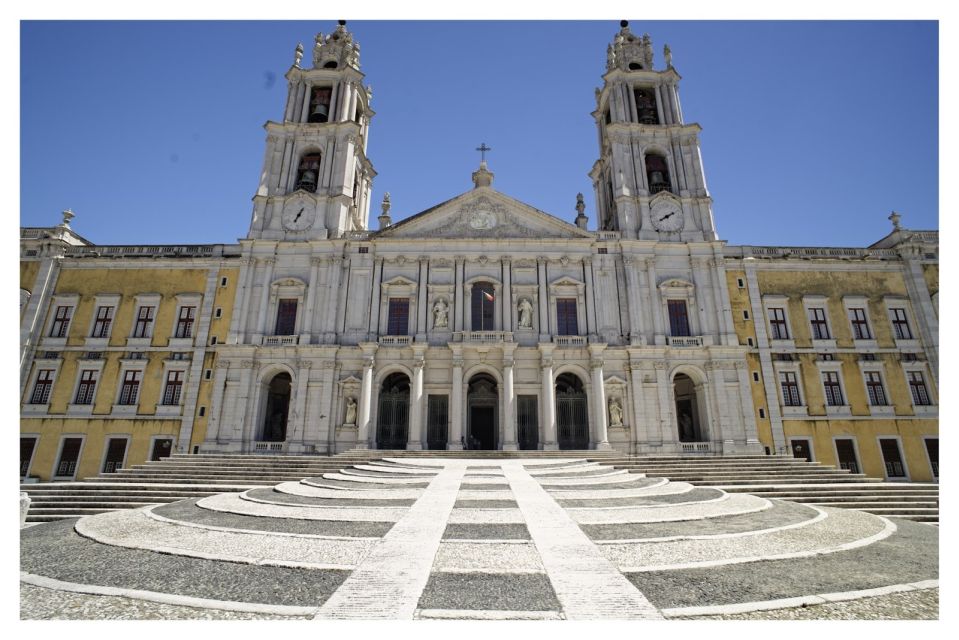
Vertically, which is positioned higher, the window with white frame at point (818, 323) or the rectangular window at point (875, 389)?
the window with white frame at point (818, 323)

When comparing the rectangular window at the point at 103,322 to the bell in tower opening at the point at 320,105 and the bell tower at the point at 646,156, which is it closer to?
the bell in tower opening at the point at 320,105

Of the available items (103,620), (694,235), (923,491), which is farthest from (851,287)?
(103,620)

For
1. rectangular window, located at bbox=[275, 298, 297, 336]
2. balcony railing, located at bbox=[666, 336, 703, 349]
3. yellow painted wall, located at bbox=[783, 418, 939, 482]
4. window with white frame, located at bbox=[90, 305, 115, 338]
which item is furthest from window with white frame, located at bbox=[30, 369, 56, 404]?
yellow painted wall, located at bbox=[783, 418, 939, 482]

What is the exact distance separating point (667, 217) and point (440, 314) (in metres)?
14.3

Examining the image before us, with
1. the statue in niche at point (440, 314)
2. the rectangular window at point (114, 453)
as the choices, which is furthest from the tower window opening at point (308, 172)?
the rectangular window at point (114, 453)

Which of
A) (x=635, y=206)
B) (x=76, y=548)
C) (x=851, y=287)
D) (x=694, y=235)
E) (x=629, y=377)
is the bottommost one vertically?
(x=76, y=548)

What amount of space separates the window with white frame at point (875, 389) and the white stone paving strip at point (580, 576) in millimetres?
22597

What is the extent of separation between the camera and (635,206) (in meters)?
26.3

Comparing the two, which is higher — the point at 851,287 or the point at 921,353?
the point at 851,287

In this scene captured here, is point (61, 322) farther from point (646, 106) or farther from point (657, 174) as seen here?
point (646, 106)

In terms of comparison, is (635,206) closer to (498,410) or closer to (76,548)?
(498,410)

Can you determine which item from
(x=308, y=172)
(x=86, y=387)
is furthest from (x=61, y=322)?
(x=308, y=172)

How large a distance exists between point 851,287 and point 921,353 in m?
4.45

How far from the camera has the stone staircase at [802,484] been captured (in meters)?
12.2
